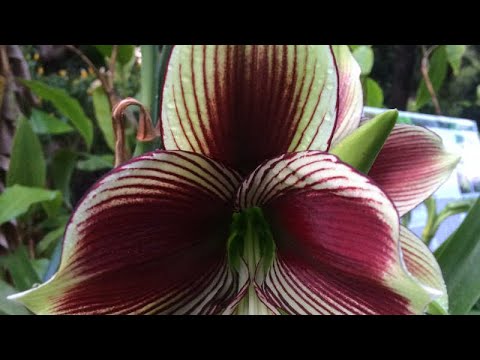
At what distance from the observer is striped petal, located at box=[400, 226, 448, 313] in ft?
0.74

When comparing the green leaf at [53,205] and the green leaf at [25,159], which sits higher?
the green leaf at [25,159]

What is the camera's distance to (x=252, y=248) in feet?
0.70

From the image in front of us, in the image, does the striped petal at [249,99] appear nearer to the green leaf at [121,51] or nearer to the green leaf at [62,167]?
the green leaf at [121,51]

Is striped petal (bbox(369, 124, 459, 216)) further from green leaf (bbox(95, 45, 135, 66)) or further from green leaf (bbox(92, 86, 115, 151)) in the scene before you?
green leaf (bbox(92, 86, 115, 151))

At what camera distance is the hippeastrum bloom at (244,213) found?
16cm

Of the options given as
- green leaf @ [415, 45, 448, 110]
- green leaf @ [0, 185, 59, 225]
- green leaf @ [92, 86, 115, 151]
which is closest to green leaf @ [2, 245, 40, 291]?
green leaf @ [0, 185, 59, 225]

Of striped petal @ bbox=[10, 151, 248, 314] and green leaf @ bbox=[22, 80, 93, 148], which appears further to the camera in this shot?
green leaf @ bbox=[22, 80, 93, 148]

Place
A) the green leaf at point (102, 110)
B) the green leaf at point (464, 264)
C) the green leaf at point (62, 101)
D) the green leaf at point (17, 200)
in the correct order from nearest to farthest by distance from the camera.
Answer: the green leaf at point (464, 264)
the green leaf at point (17, 200)
the green leaf at point (62, 101)
the green leaf at point (102, 110)

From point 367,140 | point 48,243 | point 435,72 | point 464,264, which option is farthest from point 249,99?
point 435,72

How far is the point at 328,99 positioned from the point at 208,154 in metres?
0.05

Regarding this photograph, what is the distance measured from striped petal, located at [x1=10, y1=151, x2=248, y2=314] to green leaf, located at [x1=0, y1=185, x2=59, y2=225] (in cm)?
26

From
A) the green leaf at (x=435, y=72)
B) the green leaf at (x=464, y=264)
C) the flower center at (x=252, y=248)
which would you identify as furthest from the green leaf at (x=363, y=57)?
the flower center at (x=252, y=248)

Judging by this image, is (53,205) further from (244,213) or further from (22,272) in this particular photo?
(244,213)
